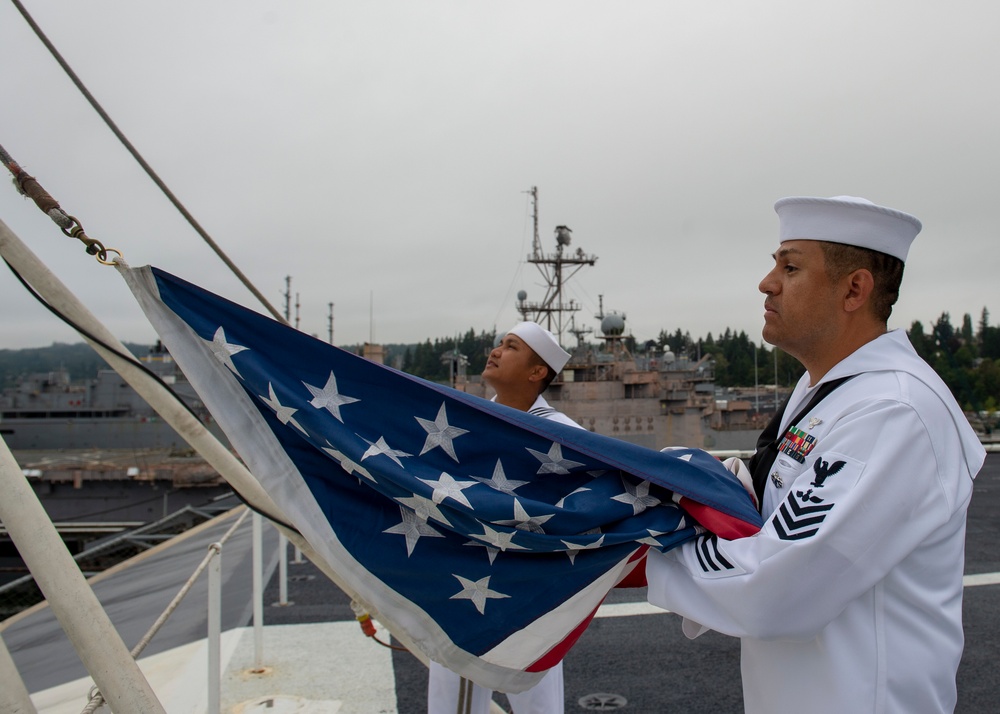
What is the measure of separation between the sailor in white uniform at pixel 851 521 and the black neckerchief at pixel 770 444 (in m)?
0.01

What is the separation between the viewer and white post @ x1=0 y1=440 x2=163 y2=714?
132 centimetres

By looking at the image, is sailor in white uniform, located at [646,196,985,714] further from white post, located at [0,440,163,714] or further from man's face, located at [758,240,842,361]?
white post, located at [0,440,163,714]

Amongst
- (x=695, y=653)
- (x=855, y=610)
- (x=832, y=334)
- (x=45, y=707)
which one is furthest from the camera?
(x=695, y=653)

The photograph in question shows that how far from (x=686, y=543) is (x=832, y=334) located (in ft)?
1.72

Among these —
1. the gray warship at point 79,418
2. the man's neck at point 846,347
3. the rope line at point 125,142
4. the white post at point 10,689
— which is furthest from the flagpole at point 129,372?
the gray warship at point 79,418

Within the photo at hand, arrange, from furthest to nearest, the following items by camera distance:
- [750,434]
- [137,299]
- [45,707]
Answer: [750,434]
[45,707]
[137,299]

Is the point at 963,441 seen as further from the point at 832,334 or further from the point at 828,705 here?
the point at 828,705

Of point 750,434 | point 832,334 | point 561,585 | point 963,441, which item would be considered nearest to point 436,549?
point 561,585

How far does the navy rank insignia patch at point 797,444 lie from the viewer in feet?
4.39

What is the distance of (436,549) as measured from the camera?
164 centimetres

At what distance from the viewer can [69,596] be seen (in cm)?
133

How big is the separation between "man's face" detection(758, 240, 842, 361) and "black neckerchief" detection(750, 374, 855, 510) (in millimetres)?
83

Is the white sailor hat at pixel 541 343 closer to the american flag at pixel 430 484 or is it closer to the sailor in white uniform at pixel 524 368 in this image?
the sailor in white uniform at pixel 524 368

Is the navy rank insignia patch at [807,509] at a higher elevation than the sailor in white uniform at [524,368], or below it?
below
